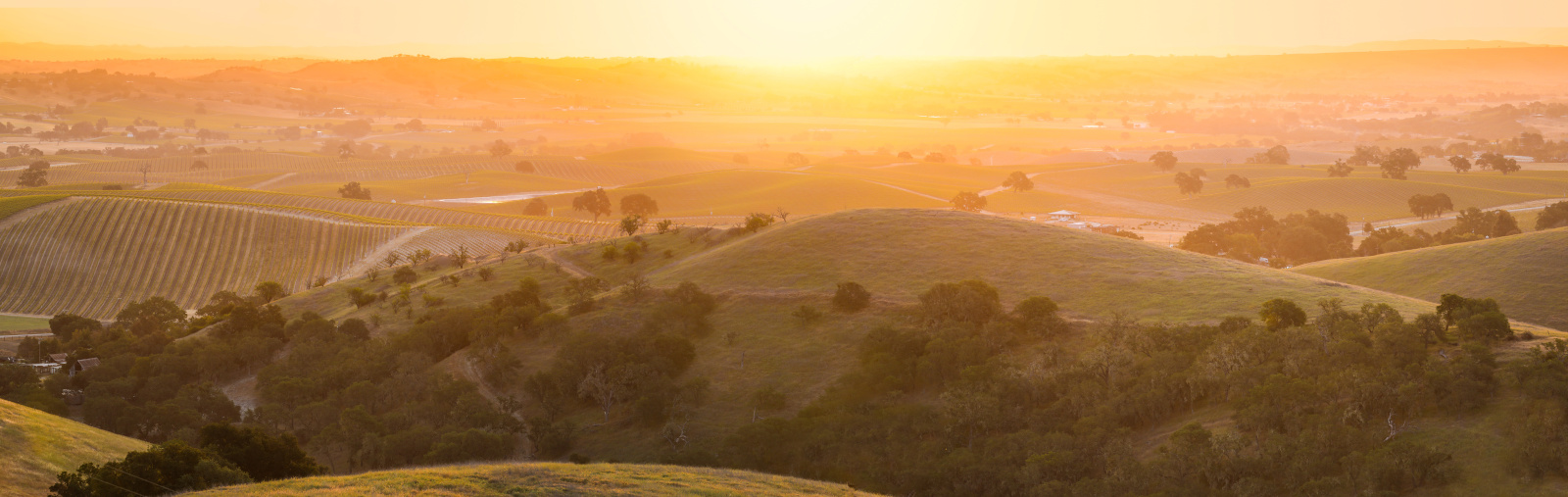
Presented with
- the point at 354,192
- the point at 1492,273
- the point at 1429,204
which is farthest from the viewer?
the point at 354,192

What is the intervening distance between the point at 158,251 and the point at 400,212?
4096cm

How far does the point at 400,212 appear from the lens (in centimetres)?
15838

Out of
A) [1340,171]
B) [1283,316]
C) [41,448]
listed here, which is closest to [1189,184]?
[1340,171]

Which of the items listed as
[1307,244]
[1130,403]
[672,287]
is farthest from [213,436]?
[1307,244]

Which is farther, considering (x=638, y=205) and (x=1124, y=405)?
(x=638, y=205)

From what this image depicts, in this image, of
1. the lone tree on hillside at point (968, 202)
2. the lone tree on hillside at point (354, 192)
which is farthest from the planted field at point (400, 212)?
the lone tree on hillside at point (968, 202)

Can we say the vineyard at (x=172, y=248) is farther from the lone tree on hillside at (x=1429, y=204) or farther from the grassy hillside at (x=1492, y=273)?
the lone tree on hillside at (x=1429, y=204)

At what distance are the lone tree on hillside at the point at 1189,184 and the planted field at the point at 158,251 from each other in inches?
5585

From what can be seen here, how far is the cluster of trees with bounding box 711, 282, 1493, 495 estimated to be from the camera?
126ft

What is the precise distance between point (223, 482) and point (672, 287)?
135ft

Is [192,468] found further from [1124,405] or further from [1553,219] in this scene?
[1553,219]

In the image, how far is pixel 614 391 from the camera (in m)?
58.2

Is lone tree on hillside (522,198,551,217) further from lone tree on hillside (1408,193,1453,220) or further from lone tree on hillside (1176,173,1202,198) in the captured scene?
lone tree on hillside (1408,193,1453,220)

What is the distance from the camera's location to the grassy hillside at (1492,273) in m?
66.9
